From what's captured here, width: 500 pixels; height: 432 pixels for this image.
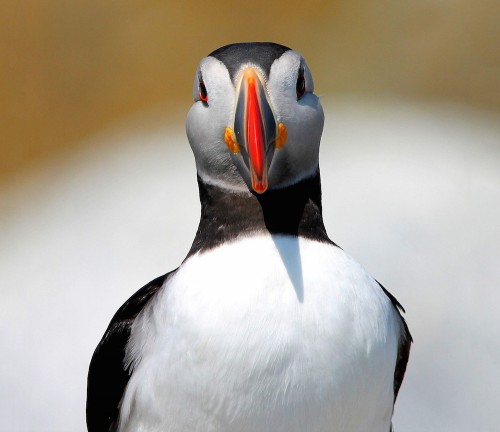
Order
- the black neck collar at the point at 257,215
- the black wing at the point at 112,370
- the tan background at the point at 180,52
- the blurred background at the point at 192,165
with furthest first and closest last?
the tan background at the point at 180,52, the blurred background at the point at 192,165, the black wing at the point at 112,370, the black neck collar at the point at 257,215

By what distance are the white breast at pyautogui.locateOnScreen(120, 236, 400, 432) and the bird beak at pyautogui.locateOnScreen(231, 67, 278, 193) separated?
22 centimetres

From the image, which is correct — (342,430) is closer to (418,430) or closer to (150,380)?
(150,380)

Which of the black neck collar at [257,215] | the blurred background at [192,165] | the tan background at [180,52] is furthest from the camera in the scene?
the tan background at [180,52]

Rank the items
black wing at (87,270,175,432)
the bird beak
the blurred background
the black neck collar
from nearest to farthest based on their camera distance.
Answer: the bird beak < the black neck collar < black wing at (87,270,175,432) < the blurred background

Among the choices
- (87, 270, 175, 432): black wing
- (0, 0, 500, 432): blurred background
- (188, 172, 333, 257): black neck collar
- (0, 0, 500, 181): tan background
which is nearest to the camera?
(188, 172, 333, 257): black neck collar

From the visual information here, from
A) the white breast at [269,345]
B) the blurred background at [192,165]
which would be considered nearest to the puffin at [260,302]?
the white breast at [269,345]

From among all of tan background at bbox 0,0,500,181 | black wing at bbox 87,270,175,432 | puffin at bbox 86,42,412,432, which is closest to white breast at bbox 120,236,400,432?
puffin at bbox 86,42,412,432

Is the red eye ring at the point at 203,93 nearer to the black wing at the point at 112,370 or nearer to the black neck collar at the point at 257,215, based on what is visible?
the black neck collar at the point at 257,215

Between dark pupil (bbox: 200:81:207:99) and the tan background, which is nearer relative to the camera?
dark pupil (bbox: 200:81:207:99)

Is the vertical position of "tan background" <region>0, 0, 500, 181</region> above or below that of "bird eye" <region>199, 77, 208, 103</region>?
below

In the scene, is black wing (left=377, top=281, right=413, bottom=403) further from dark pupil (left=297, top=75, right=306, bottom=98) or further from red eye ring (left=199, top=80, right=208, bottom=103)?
red eye ring (left=199, top=80, right=208, bottom=103)

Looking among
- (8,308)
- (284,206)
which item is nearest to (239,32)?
(8,308)

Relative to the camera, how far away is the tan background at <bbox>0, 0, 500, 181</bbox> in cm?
512

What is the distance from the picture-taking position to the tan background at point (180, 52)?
16.8ft
